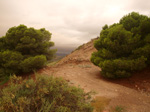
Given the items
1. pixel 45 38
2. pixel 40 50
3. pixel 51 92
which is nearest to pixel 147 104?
pixel 51 92

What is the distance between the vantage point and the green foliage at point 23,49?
9398 mm

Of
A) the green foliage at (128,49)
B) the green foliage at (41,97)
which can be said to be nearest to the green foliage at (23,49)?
the green foliage at (128,49)

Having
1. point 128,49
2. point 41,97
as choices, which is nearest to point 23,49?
point 41,97

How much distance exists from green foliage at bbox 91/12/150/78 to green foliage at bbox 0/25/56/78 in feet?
21.8

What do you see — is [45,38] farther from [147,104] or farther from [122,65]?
[147,104]

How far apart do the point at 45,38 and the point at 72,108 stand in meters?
10.9

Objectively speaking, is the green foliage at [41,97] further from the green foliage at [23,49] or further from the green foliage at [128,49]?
the green foliage at [23,49]

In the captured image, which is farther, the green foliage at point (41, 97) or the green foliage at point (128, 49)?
the green foliage at point (128, 49)

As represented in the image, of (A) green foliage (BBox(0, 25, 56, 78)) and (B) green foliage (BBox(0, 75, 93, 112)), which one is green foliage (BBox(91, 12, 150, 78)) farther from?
(A) green foliage (BBox(0, 25, 56, 78))

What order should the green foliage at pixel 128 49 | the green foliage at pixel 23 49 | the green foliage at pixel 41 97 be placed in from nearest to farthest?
the green foliage at pixel 41 97 < the green foliage at pixel 128 49 < the green foliage at pixel 23 49

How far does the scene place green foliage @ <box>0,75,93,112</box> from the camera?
2.02 metres

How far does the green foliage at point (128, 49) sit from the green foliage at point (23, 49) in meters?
6.64

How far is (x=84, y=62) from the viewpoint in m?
15.0

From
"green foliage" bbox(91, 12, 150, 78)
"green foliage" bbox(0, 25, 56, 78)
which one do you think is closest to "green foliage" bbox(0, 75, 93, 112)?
"green foliage" bbox(91, 12, 150, 78)
